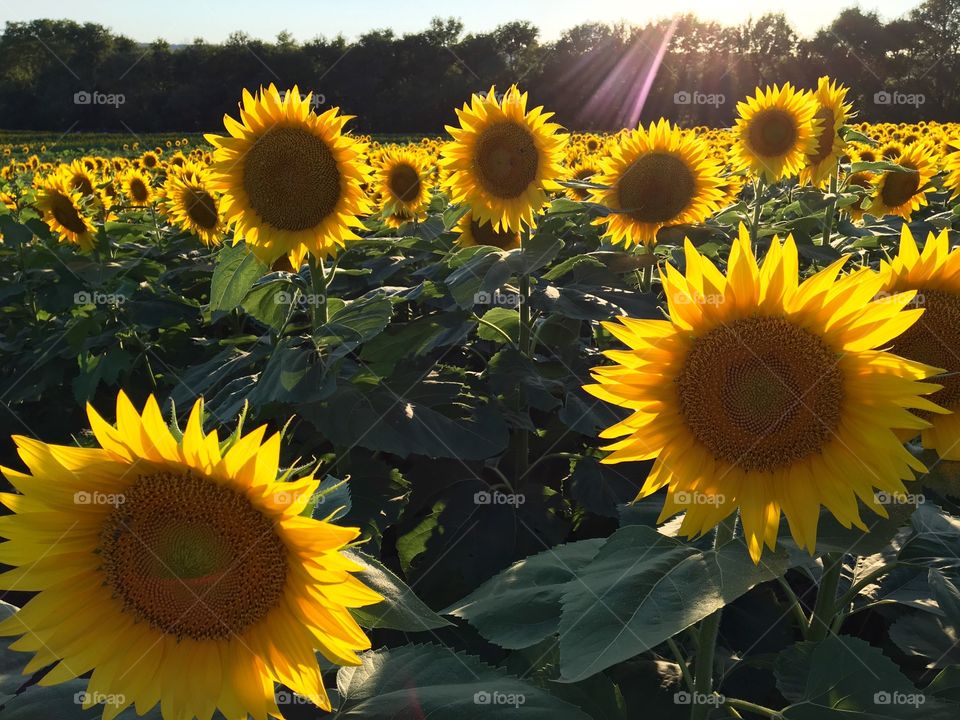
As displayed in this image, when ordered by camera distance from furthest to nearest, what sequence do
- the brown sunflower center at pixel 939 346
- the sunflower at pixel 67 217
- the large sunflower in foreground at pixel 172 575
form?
the sunflower at pixel 67 217
the brown sunflower center at pixel 939 346
the large sunflower in foreground at pixel 172 575

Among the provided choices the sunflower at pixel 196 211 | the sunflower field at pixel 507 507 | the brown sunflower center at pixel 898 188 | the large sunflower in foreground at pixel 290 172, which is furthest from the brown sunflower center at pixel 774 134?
the sunflower at pixel 196 211

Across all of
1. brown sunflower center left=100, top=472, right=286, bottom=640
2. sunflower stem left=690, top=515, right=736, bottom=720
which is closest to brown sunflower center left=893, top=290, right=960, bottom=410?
sunflower stem left=690, top=515, right=736, bottom=720

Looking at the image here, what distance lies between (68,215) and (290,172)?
423cm

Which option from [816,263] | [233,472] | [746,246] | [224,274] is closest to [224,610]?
[233,472]

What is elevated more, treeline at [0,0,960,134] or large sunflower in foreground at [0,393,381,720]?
treeline at [0,0,960,134]

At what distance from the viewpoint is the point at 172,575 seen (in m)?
1.39

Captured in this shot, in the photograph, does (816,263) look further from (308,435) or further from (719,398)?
(719,398)

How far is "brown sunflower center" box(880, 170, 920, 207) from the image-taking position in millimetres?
7176

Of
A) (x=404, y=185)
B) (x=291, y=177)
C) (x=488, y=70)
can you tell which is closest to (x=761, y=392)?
(x=291, y=177)

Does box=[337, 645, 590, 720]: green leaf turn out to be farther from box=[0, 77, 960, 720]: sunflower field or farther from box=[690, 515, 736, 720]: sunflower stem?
box=[690, 515, 736, 720]: sunflower stem

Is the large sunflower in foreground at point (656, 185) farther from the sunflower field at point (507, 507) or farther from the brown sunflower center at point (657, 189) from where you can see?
the sunflower field at point (507, 507)

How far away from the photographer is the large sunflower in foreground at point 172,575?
4.30ft

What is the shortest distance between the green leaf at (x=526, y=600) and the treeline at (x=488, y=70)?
36402 mm

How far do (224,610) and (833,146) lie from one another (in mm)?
6041
